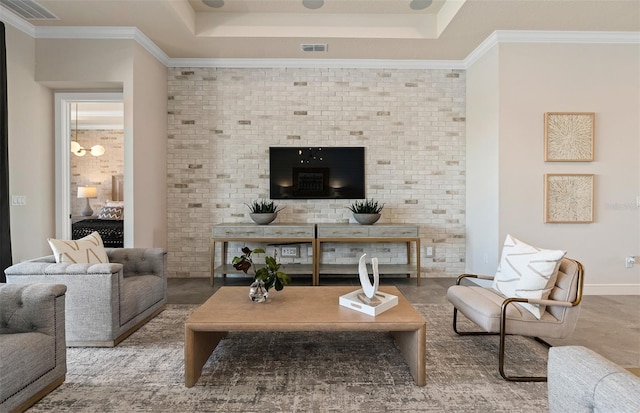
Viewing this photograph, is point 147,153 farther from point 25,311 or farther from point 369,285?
point 369,285

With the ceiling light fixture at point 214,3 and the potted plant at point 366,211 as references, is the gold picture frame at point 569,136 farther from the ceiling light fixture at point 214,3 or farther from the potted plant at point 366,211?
the ceiling light fixture at point 214,3

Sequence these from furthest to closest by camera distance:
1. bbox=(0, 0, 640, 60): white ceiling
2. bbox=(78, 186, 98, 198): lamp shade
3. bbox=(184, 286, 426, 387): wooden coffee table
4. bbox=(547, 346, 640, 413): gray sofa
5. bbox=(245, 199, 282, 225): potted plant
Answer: bbox=(78, 186, 98, 198): lamp shade, bbox=(245, 199, 282, 225): potted plant, bbox=(0, 0, 640, 60): white ceiling, bbox=(184, 286, 426, 387): wooden coffee table, bbox=(547, 346, 640, 413): gray sofa

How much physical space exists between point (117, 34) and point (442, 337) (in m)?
4.57

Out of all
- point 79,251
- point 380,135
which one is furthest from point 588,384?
point 380,135

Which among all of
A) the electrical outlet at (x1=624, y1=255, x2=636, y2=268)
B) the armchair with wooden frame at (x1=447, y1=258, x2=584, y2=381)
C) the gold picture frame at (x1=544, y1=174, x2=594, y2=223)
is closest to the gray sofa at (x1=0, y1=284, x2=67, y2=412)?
the armchair with wooden frame at (x1=447, y1=258, x2=584, y2=381)

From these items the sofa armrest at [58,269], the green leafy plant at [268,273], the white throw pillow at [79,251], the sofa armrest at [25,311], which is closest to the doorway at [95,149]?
the white throw pillow at [79,251]

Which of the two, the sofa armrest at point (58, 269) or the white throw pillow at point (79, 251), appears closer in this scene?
the sofa armrest at point (58, 269)

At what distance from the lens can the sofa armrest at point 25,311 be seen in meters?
1.96

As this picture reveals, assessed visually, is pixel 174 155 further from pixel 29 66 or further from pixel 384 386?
pixel 384 386

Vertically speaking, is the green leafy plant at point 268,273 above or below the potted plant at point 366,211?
below

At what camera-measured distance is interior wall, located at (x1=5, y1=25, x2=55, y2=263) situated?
3719 millimetres

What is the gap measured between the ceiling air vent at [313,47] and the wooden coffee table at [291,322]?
10.9 ft

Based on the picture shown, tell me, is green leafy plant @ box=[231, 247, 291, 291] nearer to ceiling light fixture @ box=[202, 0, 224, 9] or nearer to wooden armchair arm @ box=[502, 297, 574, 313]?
wooden armchair arm @ box=[502, 297, 574, 313]

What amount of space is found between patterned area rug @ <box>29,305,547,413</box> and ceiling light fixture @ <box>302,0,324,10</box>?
348cm
